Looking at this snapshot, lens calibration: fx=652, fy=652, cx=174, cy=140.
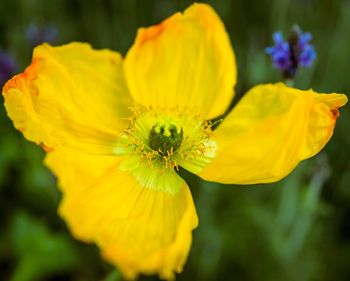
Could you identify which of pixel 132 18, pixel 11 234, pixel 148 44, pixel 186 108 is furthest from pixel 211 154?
pixel 132 18

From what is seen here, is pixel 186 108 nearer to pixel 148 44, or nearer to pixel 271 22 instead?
pixel 148 44

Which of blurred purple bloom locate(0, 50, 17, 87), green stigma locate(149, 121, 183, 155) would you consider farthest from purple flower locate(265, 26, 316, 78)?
blurred purple bloom locate(0, 50, 17, 87)

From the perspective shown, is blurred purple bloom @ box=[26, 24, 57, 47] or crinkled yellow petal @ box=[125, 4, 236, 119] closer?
crinkled yellow petal @ box=[125, 4, 236, 119]

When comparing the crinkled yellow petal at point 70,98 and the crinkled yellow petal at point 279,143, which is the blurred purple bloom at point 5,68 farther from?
the crinkled yellow petal at point 279,143

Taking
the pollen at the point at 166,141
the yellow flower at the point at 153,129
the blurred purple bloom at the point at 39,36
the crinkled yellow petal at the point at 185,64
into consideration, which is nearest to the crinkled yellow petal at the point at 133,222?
the yellow flower at the point at 153,129

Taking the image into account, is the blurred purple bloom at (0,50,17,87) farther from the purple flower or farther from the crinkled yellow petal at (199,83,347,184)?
the crinkled yellow petal at (199,83,347,184)

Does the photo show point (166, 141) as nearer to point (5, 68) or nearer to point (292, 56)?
point (292, 56)
